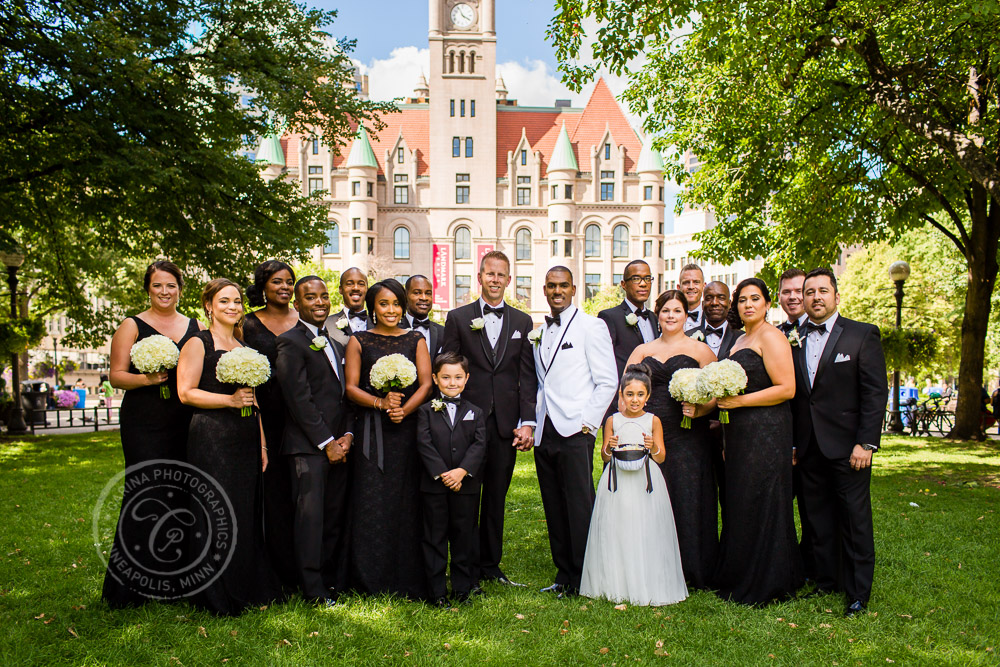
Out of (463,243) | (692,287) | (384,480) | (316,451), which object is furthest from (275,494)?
(463,243)

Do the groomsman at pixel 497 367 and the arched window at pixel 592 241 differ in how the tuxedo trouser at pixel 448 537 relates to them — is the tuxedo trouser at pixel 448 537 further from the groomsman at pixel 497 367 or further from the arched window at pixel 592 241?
the arched window at pixel 592 241

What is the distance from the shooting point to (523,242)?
76.6 m

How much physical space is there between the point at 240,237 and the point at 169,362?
1214cm

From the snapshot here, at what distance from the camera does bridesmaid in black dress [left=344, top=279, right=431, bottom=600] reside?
240 inches

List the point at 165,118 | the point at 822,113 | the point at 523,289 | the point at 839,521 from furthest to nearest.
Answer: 1. the point at 523,289
2. the point at 165,118
3. the point at 822,113
4. the point at 839,521

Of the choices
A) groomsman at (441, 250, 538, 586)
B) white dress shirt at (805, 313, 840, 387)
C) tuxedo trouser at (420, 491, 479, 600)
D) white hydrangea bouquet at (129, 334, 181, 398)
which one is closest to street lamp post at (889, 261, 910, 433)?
white dress shirt at (805, 313, 840, 387)

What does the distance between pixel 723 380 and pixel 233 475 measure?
385 centimetres

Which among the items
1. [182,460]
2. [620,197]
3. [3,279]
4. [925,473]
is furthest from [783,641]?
[620,197]

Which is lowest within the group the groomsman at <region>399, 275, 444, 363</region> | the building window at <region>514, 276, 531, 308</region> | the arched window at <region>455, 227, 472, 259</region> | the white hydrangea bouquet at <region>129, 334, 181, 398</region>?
the white hydrangea bouquet at <region>129, 334, 181, 398</region>

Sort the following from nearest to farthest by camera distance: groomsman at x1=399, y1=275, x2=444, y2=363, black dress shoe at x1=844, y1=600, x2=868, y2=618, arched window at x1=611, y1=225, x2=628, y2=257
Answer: black dress shoe at x1=844, y1=600, x2=868, y2=618 < groomsman at x1=399, y1=275, x2=444, y2=363 < arched window at x1=611, y1=225, x2=628, y2=257

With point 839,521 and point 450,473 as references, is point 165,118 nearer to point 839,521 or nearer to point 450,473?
point 450,473

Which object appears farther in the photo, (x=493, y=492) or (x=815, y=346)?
(x=493, y=492)

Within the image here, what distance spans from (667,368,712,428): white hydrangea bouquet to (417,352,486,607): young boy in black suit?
5.31 feet

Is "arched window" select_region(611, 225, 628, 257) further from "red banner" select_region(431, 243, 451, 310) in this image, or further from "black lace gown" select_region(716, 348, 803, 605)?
"black lace gown" select_region(716, 348, 803, 605)
